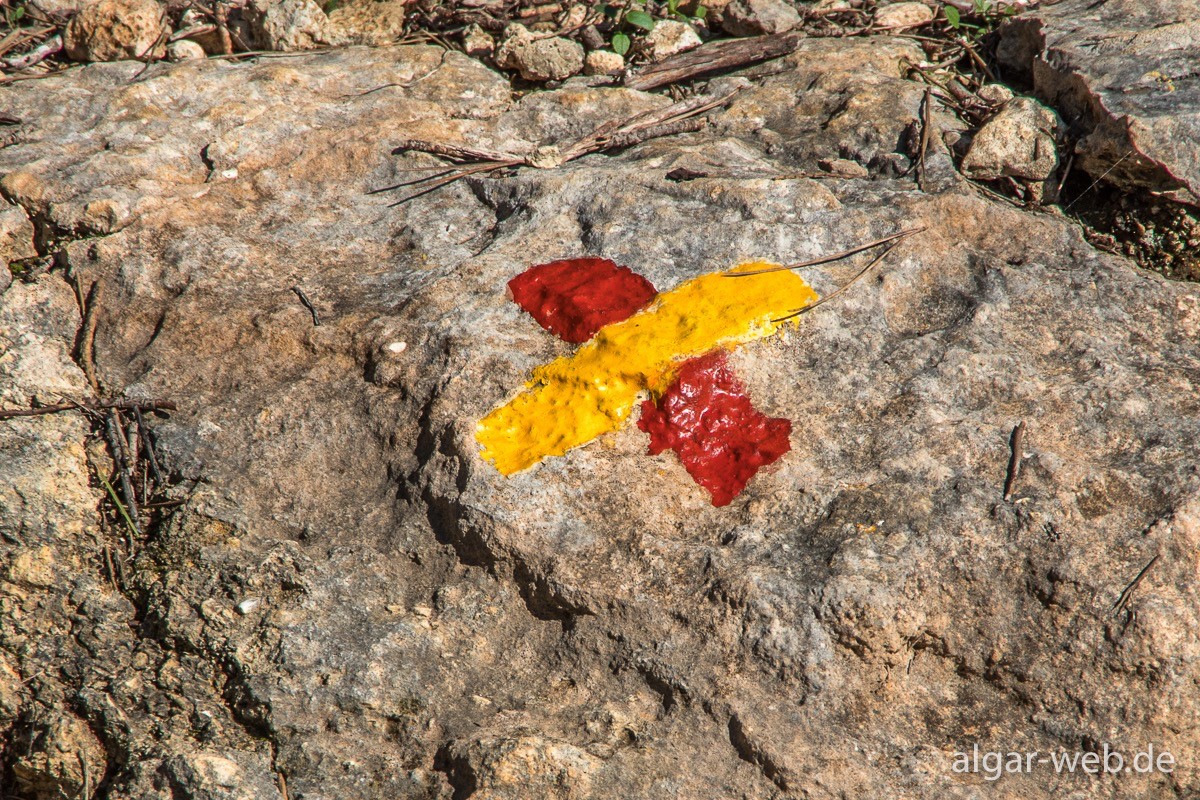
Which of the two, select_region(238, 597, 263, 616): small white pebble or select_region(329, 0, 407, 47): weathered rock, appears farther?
select_region(329, 0, 407, 47): weathered rock

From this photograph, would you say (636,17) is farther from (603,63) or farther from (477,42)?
(477,42)

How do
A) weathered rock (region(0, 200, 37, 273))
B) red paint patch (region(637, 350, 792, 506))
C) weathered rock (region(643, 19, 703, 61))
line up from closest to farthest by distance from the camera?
red paint patch (region(637, 350, 792, 506))
weathered rock (region(0, 200, 37, 273))
weathered rock (region(643, 19, 703, 61))

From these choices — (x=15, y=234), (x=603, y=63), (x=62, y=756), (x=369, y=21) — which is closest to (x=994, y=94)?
(x=603, y=63)

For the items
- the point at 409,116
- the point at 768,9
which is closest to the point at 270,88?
the point at 409,116

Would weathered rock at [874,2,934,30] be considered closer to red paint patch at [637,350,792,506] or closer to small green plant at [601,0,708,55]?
small green plant at [601,0,708,55]

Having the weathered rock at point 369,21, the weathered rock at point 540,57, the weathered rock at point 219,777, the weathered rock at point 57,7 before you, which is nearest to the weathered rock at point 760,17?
the weathered rock at point 540,57

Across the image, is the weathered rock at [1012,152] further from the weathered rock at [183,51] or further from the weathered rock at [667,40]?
the weathered rock at [183,51]

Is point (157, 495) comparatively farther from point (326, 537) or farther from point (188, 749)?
point (188, 749)

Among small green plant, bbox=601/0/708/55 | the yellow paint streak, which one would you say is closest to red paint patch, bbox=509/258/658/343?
the yellow paint streak
